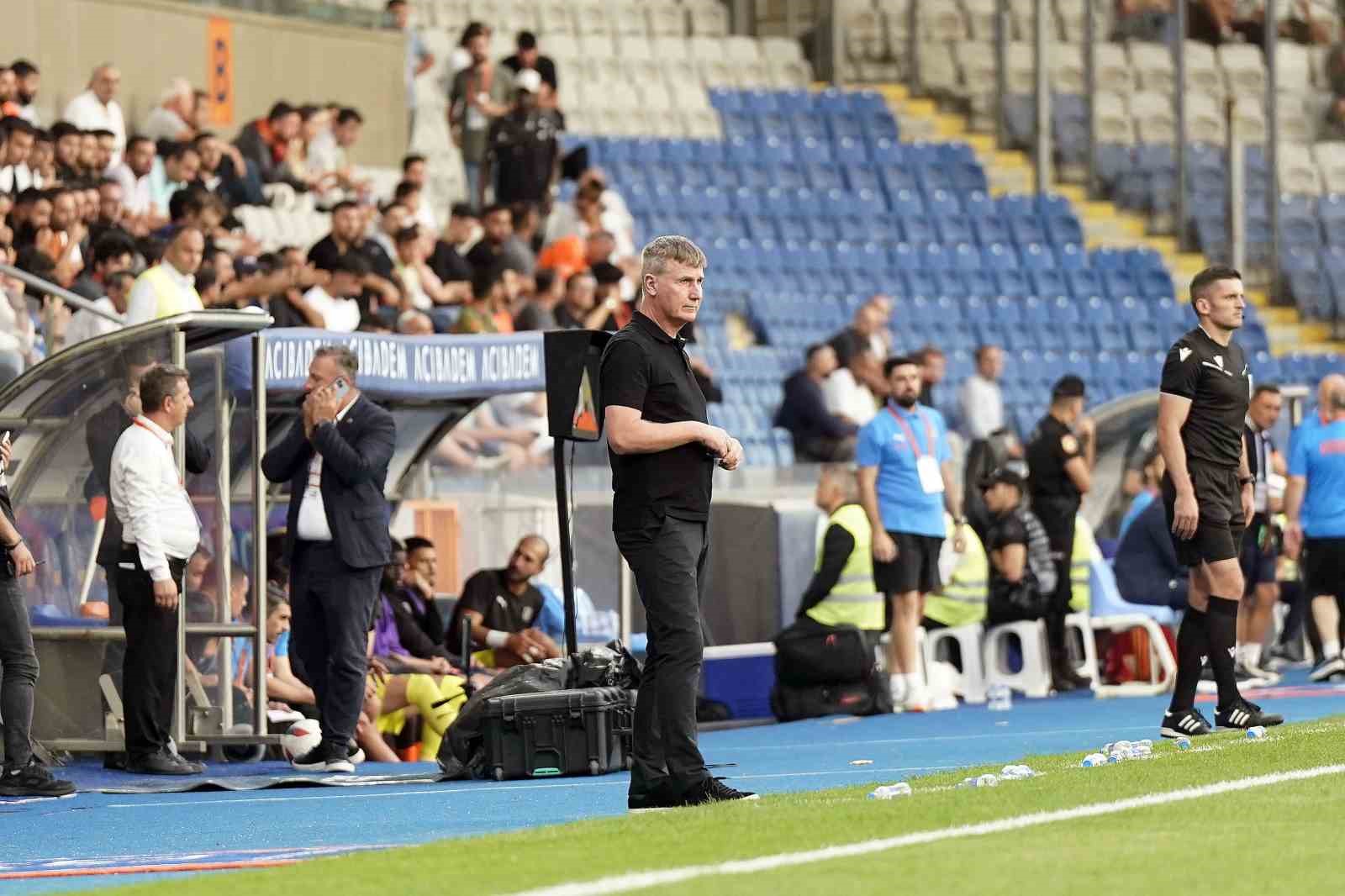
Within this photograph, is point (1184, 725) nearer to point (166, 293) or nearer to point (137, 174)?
point (166, 293)

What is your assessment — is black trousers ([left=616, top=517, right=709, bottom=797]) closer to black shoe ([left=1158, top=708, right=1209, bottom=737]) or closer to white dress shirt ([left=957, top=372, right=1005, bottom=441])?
black shoe ([left=1158, top=708, right=1209, bottom=737])

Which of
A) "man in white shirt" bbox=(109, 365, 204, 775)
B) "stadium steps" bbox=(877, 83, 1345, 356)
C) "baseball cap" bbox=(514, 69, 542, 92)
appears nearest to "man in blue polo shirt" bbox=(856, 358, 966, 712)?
"man in white shirt" bbox=(109, 365, 204, 775)

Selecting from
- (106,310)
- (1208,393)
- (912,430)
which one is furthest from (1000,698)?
(106,310)

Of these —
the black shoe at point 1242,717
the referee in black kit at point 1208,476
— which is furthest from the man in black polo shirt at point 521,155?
the black shoe at point 1242,717

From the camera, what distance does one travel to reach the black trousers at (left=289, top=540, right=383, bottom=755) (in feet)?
39.5

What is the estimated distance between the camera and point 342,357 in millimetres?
12258

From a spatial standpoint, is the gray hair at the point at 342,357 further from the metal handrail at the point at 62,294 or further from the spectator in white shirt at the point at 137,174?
the spectator in white shirt at the point at 137,174

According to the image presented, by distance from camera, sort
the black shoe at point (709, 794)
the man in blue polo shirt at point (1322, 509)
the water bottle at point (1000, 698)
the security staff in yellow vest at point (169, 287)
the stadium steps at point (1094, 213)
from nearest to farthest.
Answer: the black shoe at point (709, 794)
the security staff in yellow vest at point (169, 287)
the water bottle at point (1000, 698)
the man in blue polo shirt at point (1322, 509)
the stadium steps at point (1094, 213)

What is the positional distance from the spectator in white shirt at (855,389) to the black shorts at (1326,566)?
4856 mm

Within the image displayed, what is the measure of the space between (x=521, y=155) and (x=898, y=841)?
56.0 ft

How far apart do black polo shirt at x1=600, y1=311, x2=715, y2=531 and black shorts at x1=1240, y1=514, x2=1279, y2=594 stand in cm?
960

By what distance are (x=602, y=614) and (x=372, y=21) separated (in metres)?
10.5

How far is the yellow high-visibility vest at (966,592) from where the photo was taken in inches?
659

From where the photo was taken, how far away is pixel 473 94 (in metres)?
24.8
